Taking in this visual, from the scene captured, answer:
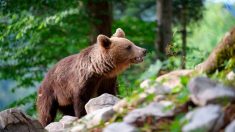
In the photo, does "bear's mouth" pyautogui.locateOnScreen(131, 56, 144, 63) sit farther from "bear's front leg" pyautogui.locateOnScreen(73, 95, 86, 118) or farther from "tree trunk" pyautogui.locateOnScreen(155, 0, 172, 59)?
"tree trunk" pyautogui.locateOnScreen(155, 0, 172, 59)

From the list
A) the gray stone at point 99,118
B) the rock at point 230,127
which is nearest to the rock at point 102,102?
the gray stone at point 99,118

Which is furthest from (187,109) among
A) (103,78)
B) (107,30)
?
(107,30)

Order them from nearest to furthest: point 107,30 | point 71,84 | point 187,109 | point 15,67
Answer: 1. point 187,109
2. point 71,84
3. point 107,30
4. point 15,67

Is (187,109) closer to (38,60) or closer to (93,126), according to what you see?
(93,126)

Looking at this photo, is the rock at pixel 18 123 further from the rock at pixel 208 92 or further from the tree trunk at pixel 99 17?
the tree trunk at pixel 99 17

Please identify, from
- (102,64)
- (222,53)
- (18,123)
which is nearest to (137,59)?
(102,64)

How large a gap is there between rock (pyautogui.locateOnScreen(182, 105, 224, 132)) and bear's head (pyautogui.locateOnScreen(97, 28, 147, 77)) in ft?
Answer: 15.6

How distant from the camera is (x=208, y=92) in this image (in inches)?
187

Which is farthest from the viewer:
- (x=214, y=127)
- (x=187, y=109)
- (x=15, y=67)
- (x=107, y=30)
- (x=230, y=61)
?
(x=15, y=67)

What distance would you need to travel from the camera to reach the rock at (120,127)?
16.1 ft

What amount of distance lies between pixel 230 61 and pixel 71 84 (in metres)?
3.78

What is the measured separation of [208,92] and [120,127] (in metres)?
0.72

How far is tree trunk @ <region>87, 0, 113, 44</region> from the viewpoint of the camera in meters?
17.5

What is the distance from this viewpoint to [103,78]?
941 cm
